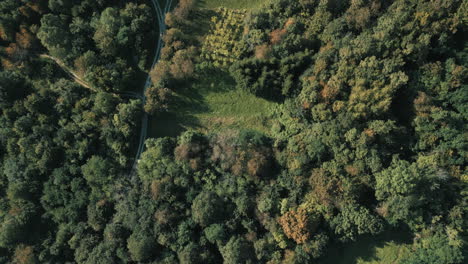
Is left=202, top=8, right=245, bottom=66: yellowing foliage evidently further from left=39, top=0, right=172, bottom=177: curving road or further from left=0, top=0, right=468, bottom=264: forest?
left=39, top=0, right=172, bottom=177: curving road

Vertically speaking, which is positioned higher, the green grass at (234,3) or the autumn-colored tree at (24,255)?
the green grass at (234,3)

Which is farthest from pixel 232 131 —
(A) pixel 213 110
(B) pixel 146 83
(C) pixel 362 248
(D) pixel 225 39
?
(C) pixel 362 248

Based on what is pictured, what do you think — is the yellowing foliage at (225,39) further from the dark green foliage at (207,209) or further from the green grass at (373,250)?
the green grass at (373,250)

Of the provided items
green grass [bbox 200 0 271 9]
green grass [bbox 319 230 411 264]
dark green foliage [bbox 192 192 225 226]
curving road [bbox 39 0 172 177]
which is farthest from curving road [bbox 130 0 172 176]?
green grass [bbox 319 230 411 264]

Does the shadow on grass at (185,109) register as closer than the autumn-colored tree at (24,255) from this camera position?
No

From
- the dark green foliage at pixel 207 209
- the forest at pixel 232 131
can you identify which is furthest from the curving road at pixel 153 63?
the dark green foliage at pixel 207 209
